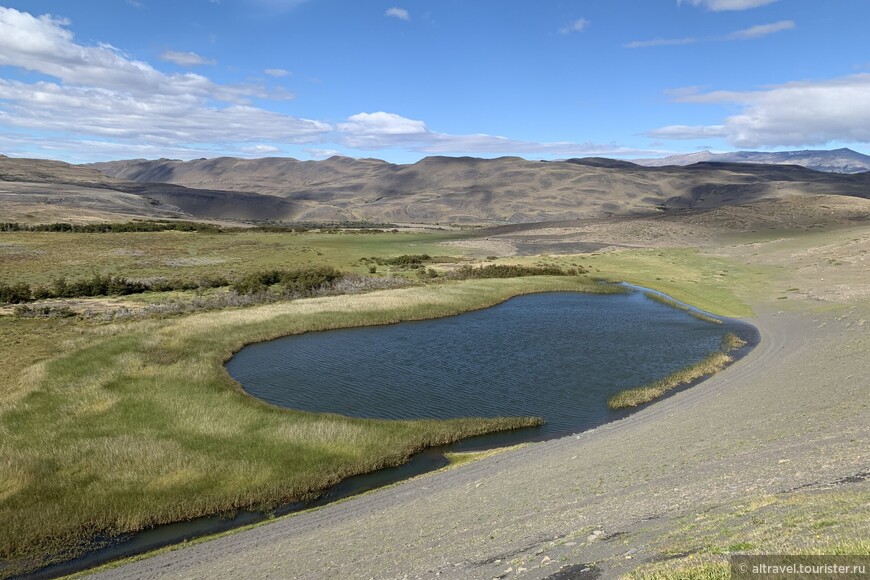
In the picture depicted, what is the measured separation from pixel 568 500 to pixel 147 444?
19.1 metres

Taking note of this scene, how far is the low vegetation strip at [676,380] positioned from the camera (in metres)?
33.0

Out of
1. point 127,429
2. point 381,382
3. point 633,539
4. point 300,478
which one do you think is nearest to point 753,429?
point 633,539

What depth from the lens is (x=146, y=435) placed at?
2564cm

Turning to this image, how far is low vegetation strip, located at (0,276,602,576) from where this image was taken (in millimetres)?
19969

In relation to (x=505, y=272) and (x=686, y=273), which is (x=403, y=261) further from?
(x=686, y=273)

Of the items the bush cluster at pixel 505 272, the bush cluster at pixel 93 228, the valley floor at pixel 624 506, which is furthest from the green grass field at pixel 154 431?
the bush cluster at pixel 93 228

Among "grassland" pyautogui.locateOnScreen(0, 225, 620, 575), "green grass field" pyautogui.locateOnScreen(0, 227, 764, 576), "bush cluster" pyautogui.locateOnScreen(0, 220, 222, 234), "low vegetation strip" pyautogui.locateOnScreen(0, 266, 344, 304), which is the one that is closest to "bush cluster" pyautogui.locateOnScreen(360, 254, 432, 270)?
"low vegetation strip" pyautogui.locateOnScreen(0, 266, 344, 304)

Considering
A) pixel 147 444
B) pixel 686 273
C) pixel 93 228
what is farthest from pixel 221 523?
pixel 93 228

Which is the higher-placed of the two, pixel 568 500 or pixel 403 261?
pixel 403 261

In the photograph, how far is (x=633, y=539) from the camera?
1335 centimetres

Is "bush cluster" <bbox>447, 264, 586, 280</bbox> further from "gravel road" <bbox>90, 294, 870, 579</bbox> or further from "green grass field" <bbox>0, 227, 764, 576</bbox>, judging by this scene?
"gravel road" <bbox>90, 294, 870, 579</bbox>

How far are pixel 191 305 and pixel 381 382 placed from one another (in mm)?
30591

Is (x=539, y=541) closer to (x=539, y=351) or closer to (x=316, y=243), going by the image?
(x=539, y=351)

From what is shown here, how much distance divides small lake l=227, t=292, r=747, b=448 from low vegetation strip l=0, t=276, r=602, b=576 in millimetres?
2309
